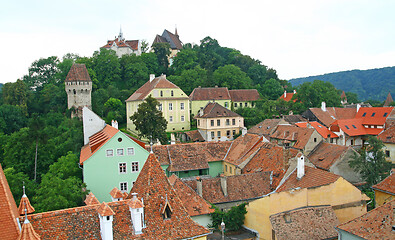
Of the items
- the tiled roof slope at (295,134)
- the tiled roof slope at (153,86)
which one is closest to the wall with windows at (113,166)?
the tiled roof slope at (295,134)

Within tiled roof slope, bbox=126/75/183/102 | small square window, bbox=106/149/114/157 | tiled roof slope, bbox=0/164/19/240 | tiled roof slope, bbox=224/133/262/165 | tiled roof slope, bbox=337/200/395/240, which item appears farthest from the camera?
tiled roof slope, bbox=126/75/183/102

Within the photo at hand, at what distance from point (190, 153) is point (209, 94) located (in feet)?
94.4

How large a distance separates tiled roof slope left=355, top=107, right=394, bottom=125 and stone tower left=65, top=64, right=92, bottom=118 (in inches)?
2011

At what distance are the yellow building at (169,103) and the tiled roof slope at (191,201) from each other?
3257 centimetres

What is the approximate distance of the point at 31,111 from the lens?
2990 inches

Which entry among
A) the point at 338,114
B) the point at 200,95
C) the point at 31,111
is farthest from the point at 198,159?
the point at 31,111

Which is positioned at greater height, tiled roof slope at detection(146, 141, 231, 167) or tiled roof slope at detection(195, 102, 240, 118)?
tiled roof slope at detection(195, 102, 240, 118)

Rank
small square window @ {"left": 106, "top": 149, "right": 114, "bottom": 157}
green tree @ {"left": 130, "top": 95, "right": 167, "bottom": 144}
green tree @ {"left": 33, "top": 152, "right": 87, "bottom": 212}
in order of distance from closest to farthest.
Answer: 1. green tree @ {"left": 33, "top": 152, "right": 87, "bottom": 212}
2. small square window @ {"left": 106, "top": 149, "right": 114, "bottom": 157}
3. green tree @ {"left": 130, "top": 95, "right": 167, "bottom": 144}

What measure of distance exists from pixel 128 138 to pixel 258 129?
90.1 ft

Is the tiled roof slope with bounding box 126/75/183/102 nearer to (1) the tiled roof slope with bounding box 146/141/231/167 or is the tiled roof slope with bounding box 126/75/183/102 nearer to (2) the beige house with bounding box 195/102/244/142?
(2) the beige house with bounding box 195/102/244/142

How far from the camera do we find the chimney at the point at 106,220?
13.0 metres

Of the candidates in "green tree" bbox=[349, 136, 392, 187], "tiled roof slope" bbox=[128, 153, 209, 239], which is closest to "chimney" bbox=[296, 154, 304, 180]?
"green tree" bbox=[349, 136, 392, 187]

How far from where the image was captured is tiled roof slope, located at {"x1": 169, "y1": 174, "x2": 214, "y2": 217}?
24.3 meters

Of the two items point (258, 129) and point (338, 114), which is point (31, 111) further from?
point (338, 114)
